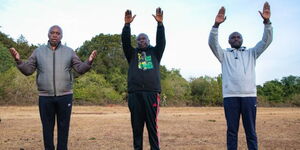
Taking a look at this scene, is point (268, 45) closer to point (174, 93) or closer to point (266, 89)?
point (174, 93)

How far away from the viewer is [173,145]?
785 cm

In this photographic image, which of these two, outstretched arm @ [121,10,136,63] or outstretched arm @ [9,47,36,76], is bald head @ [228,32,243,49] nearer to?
outstretched arm @ [121,10,136,63]

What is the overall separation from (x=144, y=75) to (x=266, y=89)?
166 feet

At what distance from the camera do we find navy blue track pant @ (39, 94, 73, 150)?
485cm

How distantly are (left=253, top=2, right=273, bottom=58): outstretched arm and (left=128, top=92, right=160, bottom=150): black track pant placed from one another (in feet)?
5.81

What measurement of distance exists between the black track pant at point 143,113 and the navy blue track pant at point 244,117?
1.12m

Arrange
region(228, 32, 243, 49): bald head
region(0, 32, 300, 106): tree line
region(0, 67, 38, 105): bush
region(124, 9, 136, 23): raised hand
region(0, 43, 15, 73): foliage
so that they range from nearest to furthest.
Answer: region(124, 9, 136, 23): raised hand → region(228, 32, 243, 49): bald head → region(0, 67, 38, 105): bush → region(0, 32, 300, 106): tree line → region(0, 43, 15, 73): foliage

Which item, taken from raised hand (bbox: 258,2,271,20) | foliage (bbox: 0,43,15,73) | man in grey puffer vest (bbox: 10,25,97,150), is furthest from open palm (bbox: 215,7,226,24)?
foliage (bbox: 0,43,15,73)

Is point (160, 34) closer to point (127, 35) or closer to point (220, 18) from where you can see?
point (127, 35)

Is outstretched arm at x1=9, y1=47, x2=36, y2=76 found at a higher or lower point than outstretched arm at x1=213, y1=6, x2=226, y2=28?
Result: lower

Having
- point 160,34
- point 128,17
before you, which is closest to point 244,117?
point 160,34

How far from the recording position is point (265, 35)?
531 cm

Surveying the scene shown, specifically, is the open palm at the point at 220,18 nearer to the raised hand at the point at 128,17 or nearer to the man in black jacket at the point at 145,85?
the man in black jacket at the point at 145,85

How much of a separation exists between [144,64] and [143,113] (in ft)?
2.49
